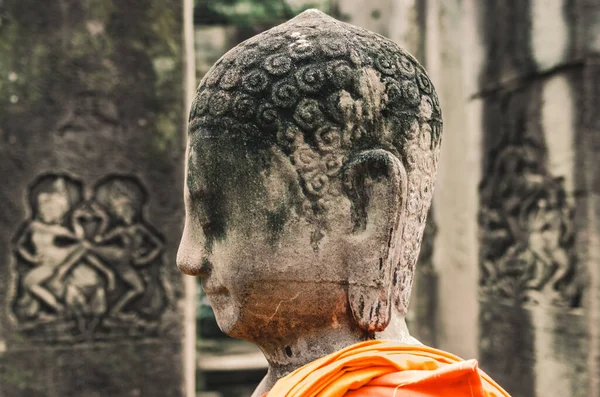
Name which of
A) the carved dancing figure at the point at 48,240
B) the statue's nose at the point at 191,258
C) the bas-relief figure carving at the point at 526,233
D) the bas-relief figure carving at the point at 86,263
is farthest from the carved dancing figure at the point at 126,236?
the statue's nose at the point at 191,258

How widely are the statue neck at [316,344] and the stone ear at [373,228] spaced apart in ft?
0.13

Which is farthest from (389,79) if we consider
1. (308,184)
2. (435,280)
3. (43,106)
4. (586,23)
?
(435,280)

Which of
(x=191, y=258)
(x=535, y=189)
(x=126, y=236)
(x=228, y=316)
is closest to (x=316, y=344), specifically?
(x=228, y=316)

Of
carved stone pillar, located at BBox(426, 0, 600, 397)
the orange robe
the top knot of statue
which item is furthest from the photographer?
carved stone pillar, located at BBox(426, 0, 600, 397)

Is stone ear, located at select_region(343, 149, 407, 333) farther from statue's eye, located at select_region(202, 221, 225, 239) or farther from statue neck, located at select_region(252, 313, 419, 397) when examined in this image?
statue's eye, located at select_region(202, 221, 225, 239)

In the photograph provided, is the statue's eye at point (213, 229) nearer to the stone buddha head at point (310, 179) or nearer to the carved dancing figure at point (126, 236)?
the stone buddha head at point (310, 179)

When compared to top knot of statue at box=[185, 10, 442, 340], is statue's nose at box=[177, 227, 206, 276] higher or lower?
lower

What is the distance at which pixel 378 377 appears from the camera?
3.84 feet

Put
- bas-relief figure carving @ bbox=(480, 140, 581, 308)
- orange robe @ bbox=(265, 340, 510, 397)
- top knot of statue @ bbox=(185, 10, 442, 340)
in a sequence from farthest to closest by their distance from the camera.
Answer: bas-relief figure carving @ bbox=(480, 140, 581, 308)
top knot of statue @ bbox=(185, 10, 442, 340)
orange robe @ bbox=(265, 340, 510, 397)

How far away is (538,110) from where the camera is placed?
3143 millimetres

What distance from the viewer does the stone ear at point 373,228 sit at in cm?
128

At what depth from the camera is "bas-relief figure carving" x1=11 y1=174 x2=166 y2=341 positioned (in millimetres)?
2896

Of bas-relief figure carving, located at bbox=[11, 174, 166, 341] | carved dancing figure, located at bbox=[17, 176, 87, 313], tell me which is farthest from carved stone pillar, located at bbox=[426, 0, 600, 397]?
carved dancing figure, located at bbox=[17, 176, 87, 313]

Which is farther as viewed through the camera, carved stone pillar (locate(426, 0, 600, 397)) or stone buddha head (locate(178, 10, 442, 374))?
carved stone pillar (locate(426, 0, 600, 397))
